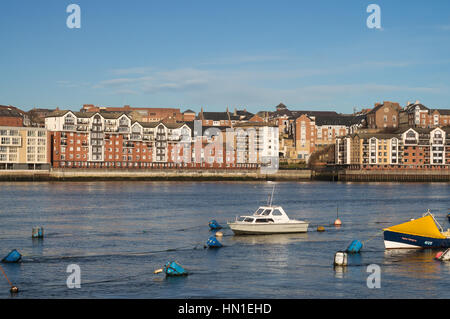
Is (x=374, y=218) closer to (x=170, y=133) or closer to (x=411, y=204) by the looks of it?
(x=411, y=204)

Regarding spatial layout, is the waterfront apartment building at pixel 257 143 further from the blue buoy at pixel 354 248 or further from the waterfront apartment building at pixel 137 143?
the blue buoy at pixel 354 248

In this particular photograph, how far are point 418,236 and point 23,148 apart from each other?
128 meters

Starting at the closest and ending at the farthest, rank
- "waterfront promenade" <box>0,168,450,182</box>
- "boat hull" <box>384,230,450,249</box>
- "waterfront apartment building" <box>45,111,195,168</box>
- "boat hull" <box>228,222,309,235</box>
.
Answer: "boat hull" <box>384,230,450,249</box>
"boat hull" <box>228,222,309,235</box>
"waterfront promenade" <box>0,168,450,182</box>
"waterfront apartment building" <box>45,111,195,168</box>

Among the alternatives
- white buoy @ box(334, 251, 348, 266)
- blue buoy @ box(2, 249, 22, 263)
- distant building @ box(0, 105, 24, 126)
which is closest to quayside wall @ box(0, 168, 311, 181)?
distant building @ box(0, 105, 24, 126)

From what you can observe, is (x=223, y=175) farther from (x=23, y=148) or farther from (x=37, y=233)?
(x=37, y=233)

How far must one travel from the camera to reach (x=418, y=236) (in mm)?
39781

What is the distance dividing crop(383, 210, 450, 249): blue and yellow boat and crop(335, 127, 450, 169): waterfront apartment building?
458 feet

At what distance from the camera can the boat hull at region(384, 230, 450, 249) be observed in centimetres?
3988

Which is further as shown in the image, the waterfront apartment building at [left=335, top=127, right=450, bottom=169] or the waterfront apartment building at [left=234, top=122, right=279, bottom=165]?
the waterfront apartment building at [left=234, top=122, right=279, bottom=165]

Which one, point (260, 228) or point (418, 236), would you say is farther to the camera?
point (260, 228)

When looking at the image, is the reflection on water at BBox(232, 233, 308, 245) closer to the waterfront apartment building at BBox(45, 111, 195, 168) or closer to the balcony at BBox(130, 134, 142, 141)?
the waterfront apartment building at BBox(45, 111, 195, 168)

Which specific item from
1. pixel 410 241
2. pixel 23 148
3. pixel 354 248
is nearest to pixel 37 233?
pixel 354 248

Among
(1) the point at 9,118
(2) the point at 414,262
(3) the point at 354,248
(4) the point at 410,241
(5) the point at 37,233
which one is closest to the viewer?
(2) the point at 414,262
